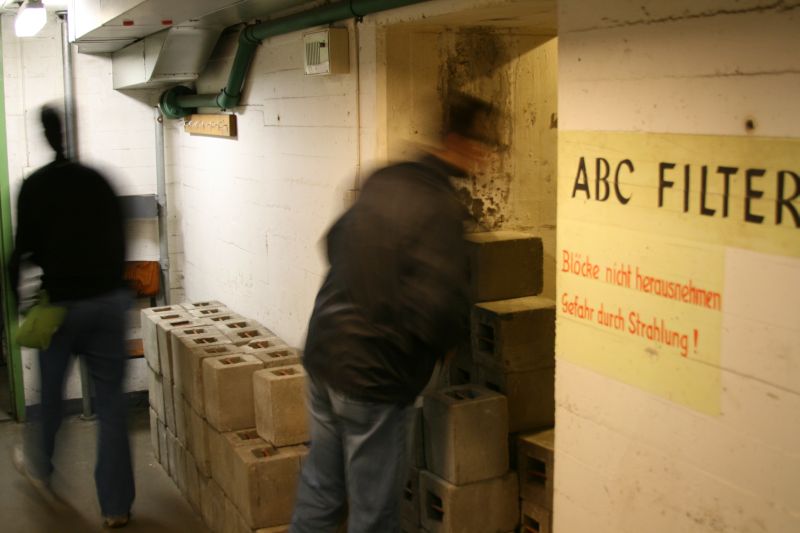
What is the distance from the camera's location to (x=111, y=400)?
405 cm

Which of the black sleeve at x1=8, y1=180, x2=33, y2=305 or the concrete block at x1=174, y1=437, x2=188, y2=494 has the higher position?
the black sleeve at x1=8, y1=180, x2=33, y2=305

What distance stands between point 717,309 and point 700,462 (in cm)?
38

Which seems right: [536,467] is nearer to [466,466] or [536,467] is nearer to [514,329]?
[466,466]

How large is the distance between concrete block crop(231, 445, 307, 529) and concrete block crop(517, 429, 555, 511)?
971mm

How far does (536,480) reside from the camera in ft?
10.8

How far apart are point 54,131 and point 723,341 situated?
122 inches

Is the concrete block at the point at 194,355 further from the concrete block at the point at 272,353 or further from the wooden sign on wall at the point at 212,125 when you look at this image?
the wooden sign on wall at the point at 212,125

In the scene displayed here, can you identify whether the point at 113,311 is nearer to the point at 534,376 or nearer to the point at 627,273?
the point at 534,376

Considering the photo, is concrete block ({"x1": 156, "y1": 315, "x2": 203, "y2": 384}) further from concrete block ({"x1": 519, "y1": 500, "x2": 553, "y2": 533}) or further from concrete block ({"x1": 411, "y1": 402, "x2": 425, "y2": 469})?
concrete block ({"x1": 519, "y1": 500, "x2": 553, "y2": 533})

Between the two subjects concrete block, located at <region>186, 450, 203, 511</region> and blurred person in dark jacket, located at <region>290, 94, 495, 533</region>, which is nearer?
blurred person in dark jacket, located at <region>290, 94, 495, 533</region>

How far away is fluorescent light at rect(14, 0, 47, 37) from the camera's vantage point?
4.93 metres

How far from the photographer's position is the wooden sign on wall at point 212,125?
5.14 m

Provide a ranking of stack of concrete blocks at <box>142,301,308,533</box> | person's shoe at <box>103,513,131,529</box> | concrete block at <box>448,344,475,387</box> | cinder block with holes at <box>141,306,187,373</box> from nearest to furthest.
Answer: concrete block at <box>448,344,475,387</box>, stack of concrete blocks at <box>142,301,308,533</box>, person's shoe at <box>103,513,131,529</box>, cinder block with holes at <box>141,306,187,373</box>

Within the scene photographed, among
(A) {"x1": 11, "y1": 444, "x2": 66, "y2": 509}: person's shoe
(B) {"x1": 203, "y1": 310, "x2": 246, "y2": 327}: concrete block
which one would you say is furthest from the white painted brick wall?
(A) {"x1": 11, "y1": 444, "x2": 66, "y2": 509}: person's shoe
